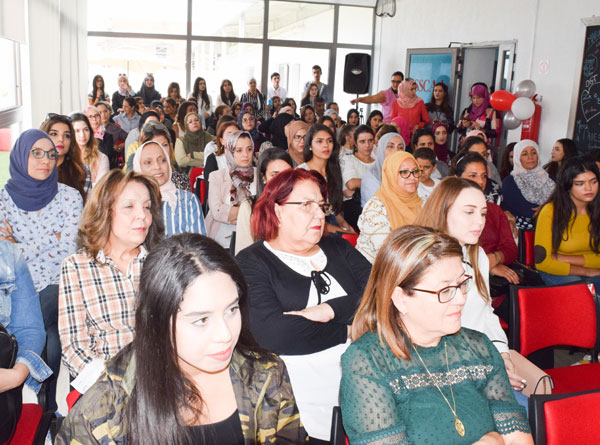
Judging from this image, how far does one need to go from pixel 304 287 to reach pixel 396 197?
5.34ft

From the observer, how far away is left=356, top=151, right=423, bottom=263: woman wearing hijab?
3.51m

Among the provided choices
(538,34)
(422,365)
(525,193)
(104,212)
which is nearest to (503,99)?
(538,34)

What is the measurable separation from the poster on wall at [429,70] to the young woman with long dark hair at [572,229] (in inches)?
264

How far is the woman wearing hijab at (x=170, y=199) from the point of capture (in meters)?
3.34

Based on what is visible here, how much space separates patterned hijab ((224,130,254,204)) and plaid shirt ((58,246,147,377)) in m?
2.16

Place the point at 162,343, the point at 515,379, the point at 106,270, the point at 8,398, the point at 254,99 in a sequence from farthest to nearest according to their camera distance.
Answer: the point at 254,99 → the point at 515,379 → the point at 106,270 → the point at 8,398 → the point at 162,343

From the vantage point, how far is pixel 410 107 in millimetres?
9312

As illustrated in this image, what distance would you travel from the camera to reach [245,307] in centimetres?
145

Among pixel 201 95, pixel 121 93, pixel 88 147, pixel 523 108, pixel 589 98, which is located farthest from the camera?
pixel 121 93

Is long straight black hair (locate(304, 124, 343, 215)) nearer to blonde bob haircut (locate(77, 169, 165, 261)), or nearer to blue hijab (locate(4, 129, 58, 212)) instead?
blue hijab (locate(4, 129, 58, 212))

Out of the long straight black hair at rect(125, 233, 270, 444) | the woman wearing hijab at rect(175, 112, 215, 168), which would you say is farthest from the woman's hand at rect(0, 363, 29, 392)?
the woman wearing hijab at rect(175, 112, 215, 168)

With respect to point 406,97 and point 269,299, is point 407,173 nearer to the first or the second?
point 269,299

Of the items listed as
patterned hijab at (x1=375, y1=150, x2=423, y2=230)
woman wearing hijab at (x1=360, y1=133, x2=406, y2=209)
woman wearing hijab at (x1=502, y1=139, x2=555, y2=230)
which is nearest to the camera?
patterned hijab at (x1=375, y1=150, x2=423, y2=230)

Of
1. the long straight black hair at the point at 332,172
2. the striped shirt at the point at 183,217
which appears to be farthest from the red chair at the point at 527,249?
the striped shirt at the point at 183,217
